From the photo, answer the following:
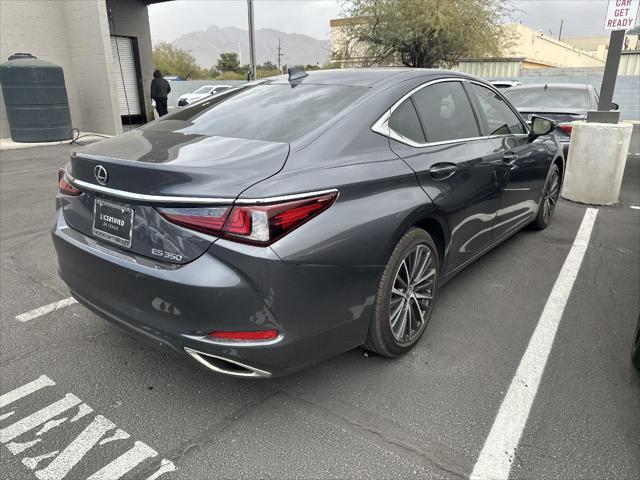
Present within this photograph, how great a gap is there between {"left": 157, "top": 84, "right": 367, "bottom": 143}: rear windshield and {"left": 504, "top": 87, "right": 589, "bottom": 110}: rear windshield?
5286mm

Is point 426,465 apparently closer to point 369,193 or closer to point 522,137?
point 369,193

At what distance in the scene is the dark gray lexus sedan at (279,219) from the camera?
205 cm

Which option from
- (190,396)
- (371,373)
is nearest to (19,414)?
(190,396)

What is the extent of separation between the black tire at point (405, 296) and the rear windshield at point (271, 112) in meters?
0.80

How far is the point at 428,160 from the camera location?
9.41ft

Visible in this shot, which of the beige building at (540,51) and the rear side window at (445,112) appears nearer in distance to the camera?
the rear side window at (445,112)

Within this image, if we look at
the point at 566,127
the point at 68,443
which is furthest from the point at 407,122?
the point at 566,127

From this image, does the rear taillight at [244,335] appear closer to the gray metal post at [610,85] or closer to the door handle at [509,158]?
the door handle at [509,158]

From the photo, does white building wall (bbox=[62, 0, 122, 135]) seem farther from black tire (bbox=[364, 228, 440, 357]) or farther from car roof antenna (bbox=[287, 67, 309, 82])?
black tire (bbox=[364, 228, 440, 357])

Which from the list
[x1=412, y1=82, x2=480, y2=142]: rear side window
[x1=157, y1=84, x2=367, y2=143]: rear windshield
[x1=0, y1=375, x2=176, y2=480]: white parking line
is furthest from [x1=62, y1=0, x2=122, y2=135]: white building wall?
[x1=0, y1=375, x2=176, y2=480]: white parking line

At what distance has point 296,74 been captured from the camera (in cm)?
336

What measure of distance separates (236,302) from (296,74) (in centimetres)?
190

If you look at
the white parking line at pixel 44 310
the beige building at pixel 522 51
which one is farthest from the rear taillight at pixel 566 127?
the beige building at pixel 522 51

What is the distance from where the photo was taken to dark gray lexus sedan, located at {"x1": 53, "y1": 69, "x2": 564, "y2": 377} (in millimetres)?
2053
